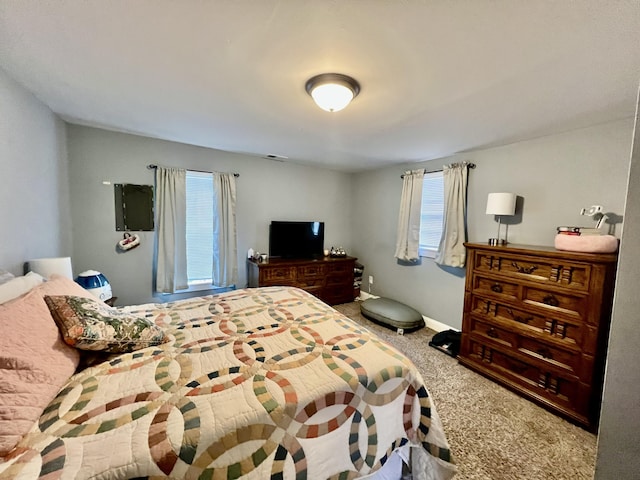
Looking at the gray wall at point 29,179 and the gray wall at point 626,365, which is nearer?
the gray wall at point 626,365

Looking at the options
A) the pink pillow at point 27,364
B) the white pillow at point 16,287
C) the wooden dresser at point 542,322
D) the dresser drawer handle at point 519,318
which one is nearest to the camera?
the pink pillow at point 27,364

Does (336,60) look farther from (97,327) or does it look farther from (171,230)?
(171,230)

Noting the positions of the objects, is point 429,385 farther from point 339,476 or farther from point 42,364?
point 42,364

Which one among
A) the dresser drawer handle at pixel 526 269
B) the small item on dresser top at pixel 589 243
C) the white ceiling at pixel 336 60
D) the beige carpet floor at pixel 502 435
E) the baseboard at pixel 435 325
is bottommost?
the beige carpet floor at pixel 502 435

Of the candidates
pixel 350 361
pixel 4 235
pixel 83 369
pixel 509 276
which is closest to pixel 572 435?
pixel 509 276

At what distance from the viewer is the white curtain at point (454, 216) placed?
3113mm

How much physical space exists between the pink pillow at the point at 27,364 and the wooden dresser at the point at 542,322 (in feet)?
10.1

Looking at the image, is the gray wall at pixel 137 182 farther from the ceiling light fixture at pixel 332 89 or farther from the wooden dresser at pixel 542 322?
the wooden dresser at pixel 542 322

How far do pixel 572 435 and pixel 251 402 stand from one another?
236 cm

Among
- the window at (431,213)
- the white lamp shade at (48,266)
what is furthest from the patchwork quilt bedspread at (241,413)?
the window at (431,213)

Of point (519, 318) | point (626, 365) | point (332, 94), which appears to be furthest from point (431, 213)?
point (626, 365)

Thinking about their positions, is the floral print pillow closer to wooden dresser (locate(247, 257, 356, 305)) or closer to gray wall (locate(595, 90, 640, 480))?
gray wall (locate(595, 90, 640, 480))

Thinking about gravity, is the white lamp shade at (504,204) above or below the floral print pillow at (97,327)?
above

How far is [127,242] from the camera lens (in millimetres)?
3057
